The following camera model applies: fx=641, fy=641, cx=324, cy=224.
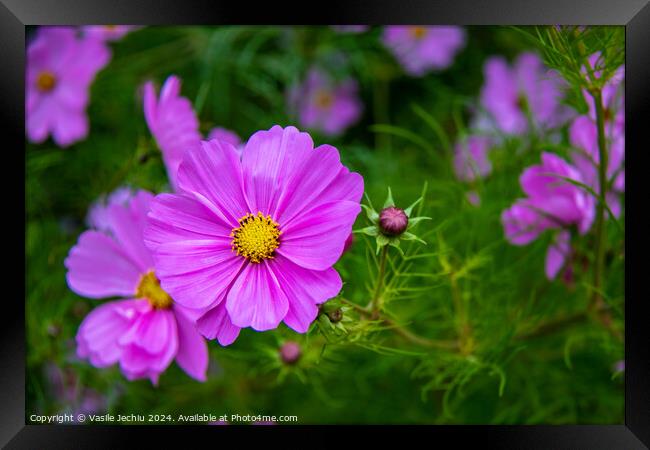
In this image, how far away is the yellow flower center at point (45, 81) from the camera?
1159 millimetres

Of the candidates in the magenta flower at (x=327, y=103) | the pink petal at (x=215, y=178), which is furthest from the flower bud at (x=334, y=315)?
the magenta flower at (x=327, y=103)

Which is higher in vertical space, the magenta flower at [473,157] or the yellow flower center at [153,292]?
the magenta flower at [473,157]

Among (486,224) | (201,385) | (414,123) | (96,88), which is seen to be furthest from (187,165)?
(414,123)

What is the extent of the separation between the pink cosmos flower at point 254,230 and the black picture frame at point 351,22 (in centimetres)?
20

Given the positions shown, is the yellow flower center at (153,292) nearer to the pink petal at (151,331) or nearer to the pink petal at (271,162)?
the pink petal at (151,331)

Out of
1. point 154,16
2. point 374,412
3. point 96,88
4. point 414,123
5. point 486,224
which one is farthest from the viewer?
point 414,123

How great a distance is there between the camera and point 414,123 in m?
1.45

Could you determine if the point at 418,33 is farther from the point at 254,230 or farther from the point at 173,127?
the point at 254,230

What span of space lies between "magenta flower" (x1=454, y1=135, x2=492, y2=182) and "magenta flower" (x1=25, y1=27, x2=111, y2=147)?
0.65 meters

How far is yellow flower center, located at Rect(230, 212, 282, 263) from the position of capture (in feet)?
1.81

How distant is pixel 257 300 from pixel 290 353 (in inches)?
9.2

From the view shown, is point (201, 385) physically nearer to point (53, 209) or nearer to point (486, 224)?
point (53, 209)

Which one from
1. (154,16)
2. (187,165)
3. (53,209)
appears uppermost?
(53,209)

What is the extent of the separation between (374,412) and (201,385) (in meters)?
0.32
